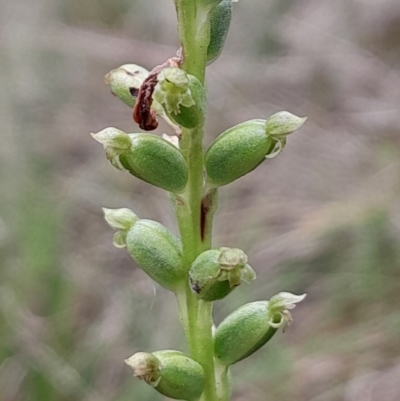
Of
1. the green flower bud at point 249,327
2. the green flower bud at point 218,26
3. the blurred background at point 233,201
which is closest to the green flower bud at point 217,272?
the green flower bud at point 249,327

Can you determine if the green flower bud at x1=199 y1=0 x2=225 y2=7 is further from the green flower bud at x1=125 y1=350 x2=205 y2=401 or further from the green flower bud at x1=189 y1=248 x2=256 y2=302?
the green flower bud at x1=125 y1=350 x2=205 y2=401

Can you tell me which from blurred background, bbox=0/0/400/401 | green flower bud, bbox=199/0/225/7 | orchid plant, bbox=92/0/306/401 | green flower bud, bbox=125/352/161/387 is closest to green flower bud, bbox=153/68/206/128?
orchid plant, bbox=92/0/306/401

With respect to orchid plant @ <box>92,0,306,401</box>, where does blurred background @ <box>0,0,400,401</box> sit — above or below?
above

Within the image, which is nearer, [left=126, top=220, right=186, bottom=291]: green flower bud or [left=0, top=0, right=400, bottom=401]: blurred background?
[left=126, top=220, right=186, bottom=291]: green flower bud

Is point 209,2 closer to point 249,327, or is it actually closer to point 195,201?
point 195,201

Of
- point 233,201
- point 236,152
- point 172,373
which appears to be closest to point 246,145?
point 236,152

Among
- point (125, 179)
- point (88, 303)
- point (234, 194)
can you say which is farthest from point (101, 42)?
point (88, 303)

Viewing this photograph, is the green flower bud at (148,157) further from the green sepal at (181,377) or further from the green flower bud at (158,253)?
the green sepal at (181,377)
